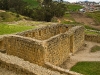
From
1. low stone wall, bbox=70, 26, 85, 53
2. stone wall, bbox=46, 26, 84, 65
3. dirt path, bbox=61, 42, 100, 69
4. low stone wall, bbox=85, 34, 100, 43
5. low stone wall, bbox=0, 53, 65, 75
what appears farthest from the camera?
low stone wall, bbox=85, 34, 100, 43

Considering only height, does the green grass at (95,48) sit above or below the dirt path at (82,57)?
below

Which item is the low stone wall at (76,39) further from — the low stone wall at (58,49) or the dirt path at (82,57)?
the low stone wall at (58,49)

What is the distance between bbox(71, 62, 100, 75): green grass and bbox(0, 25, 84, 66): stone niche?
54.2 inches

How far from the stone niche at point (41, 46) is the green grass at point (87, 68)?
4.52 feet

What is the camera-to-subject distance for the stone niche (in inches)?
692

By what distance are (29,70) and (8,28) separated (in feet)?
49.4

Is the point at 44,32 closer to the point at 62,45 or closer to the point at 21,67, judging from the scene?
the point at 62,45

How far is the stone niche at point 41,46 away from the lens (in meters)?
17.6

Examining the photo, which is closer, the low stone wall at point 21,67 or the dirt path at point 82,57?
the low stone wall at point 21,67

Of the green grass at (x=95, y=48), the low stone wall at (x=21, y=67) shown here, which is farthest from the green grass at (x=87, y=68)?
the low stone wall at (x=21, y=67)

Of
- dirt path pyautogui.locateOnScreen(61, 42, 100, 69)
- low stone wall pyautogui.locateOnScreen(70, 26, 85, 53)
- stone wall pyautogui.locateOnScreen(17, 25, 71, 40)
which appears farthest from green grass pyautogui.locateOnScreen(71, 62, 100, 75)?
stone wall pyautogui.locateOnScreen(17, 25, 71, 40)

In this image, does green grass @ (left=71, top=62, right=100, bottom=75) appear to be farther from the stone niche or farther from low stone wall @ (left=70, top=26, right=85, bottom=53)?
low stone wall @ (left=70, top=26, right=85, bottom=53)

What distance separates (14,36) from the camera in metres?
19.2

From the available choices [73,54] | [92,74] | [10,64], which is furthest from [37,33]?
[10,64]
